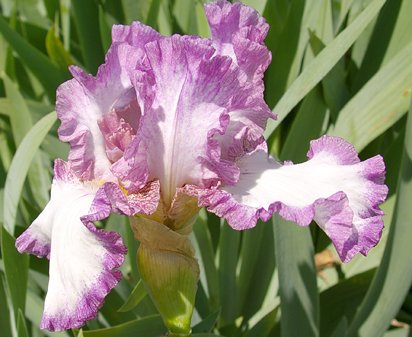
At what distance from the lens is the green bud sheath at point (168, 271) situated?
77 cm

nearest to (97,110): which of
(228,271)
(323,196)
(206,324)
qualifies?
(323,196)

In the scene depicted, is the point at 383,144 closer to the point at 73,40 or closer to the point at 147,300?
the point at 147,300

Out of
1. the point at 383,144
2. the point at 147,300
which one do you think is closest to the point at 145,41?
the point at 147,300

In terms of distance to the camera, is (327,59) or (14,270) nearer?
(14,270)

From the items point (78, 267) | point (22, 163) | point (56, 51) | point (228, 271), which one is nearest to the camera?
point (78, 267)

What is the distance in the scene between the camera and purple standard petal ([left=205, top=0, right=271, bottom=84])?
786 millimetres

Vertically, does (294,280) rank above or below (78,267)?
below

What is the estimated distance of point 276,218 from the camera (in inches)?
38.0

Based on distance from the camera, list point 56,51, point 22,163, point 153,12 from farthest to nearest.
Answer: point 56,51 < point 153,12 < point 22,163

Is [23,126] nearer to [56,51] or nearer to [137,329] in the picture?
[56,51]

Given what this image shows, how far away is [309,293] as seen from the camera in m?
1.00

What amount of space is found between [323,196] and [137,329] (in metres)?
0.34

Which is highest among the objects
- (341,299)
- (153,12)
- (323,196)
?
(153,12)

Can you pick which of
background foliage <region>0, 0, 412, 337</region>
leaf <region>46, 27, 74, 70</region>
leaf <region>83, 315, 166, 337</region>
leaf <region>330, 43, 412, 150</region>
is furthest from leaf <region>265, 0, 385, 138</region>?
leaf <region>46, 27, 74, 70</region>
